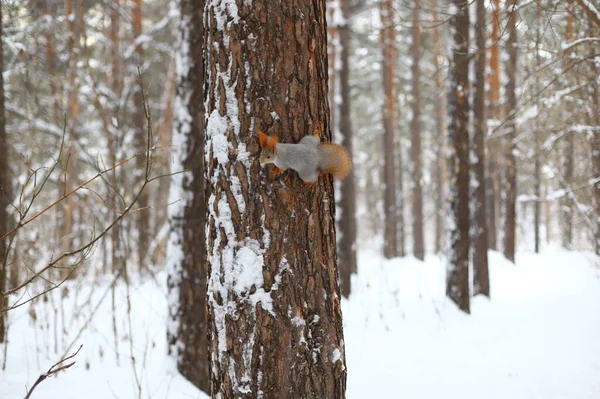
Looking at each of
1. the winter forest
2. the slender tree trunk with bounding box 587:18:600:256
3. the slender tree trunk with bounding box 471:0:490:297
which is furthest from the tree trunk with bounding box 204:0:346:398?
the slender tree trunk with bounding box 471:0:490:297

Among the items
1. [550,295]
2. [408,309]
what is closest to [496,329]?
[408,309]

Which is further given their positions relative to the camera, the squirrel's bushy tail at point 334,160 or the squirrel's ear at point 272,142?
the squirrel's bushy tail at point 334,160

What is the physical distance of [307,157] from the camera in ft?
6.82

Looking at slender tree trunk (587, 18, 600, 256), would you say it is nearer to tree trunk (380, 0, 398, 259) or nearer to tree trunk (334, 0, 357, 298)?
tree trunk (334, 0, 357, 298)

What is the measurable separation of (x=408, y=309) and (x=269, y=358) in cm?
545

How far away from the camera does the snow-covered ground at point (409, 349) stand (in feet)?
12.4

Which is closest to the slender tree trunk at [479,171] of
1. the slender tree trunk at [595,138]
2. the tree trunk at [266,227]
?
the slender tree trunk at [595,138]

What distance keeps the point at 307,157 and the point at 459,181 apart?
552 centimetres

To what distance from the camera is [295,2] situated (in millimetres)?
2188

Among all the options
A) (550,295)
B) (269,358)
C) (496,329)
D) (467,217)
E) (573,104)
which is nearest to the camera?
(269,358)

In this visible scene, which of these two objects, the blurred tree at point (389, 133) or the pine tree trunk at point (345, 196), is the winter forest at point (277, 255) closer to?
the pine tree trunk at point (345, 196)

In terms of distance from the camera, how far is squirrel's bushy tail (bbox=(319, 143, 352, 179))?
84.4 inches

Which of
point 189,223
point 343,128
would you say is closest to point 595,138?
point 343,128

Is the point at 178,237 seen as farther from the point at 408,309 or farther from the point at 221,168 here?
the point at 408,309
